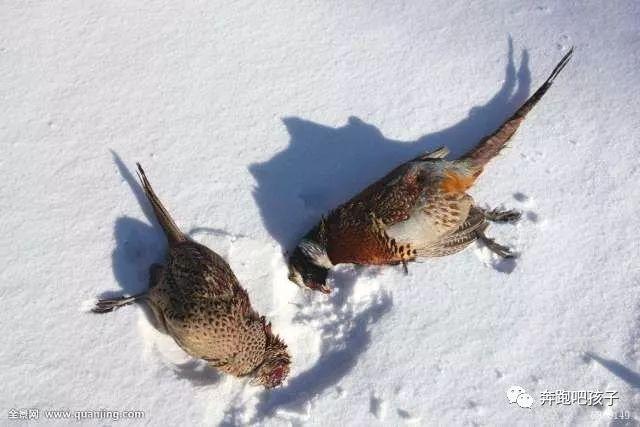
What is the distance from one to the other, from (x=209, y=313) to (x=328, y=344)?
2.76 feet

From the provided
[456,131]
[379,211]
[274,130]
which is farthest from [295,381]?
[456,131]

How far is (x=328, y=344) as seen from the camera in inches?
140

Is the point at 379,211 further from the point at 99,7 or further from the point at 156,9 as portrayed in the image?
the point at 99,7

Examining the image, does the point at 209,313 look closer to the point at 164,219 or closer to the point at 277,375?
the point at 277,375

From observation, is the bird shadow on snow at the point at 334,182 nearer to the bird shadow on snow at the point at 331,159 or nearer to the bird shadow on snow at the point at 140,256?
the bird shadow on snow at the point at 331,159

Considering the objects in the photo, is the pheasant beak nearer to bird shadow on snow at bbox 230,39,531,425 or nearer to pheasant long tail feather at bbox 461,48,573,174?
bird shadow on snow at bbox 230,39,531,425

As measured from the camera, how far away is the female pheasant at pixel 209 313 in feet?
10.0

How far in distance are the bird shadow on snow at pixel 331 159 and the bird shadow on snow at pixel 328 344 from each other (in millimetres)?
426

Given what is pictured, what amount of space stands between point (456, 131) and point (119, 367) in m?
2.56

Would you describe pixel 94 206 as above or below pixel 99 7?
below

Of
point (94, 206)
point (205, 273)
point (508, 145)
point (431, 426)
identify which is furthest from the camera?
point (508, 145)

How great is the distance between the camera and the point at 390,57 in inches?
162

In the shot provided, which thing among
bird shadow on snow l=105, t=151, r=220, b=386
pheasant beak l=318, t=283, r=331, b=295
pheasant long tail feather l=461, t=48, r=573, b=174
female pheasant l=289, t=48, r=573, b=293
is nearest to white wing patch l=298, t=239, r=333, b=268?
female pheasant l=289, t=48, r=573, b=293

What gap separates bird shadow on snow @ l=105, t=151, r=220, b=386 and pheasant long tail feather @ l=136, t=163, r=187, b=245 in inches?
4.6
